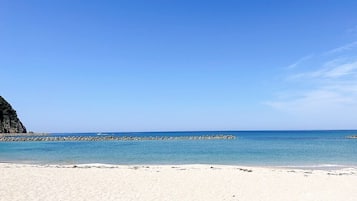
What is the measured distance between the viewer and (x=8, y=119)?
114 m

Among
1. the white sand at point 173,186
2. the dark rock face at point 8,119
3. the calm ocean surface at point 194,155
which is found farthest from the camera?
the dark rock face at point 8,119

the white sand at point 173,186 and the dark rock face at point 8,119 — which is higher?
the dark rock face at point 8,119

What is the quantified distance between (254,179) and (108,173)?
Answer: 262 inches

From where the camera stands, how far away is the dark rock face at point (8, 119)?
109 m

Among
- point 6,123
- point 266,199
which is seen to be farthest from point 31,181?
point 6,123

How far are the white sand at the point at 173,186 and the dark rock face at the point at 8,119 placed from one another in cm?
10520

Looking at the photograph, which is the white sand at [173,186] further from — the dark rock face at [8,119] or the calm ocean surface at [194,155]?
the dark rock face at [8,119]

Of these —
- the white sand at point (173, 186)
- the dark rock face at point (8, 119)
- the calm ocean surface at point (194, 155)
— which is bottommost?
the calm ocean surface at point (194, 155)

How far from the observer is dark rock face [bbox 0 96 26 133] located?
10867cm

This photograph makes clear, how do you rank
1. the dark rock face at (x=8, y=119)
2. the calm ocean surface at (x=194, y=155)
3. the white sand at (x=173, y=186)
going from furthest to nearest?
1. the dark rock face at (x=8, y=119)
2. the calm ocean surface at (x=194, y=155)
3. the white sand at (x=173, y=186)

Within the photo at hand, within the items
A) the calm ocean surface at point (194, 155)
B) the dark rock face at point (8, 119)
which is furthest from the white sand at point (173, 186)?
the dark rock face at point (8, 119)

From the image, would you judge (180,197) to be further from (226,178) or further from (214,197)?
(226,178)

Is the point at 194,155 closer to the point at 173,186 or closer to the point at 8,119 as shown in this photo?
the point at 173,186

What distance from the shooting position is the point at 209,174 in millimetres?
15547
